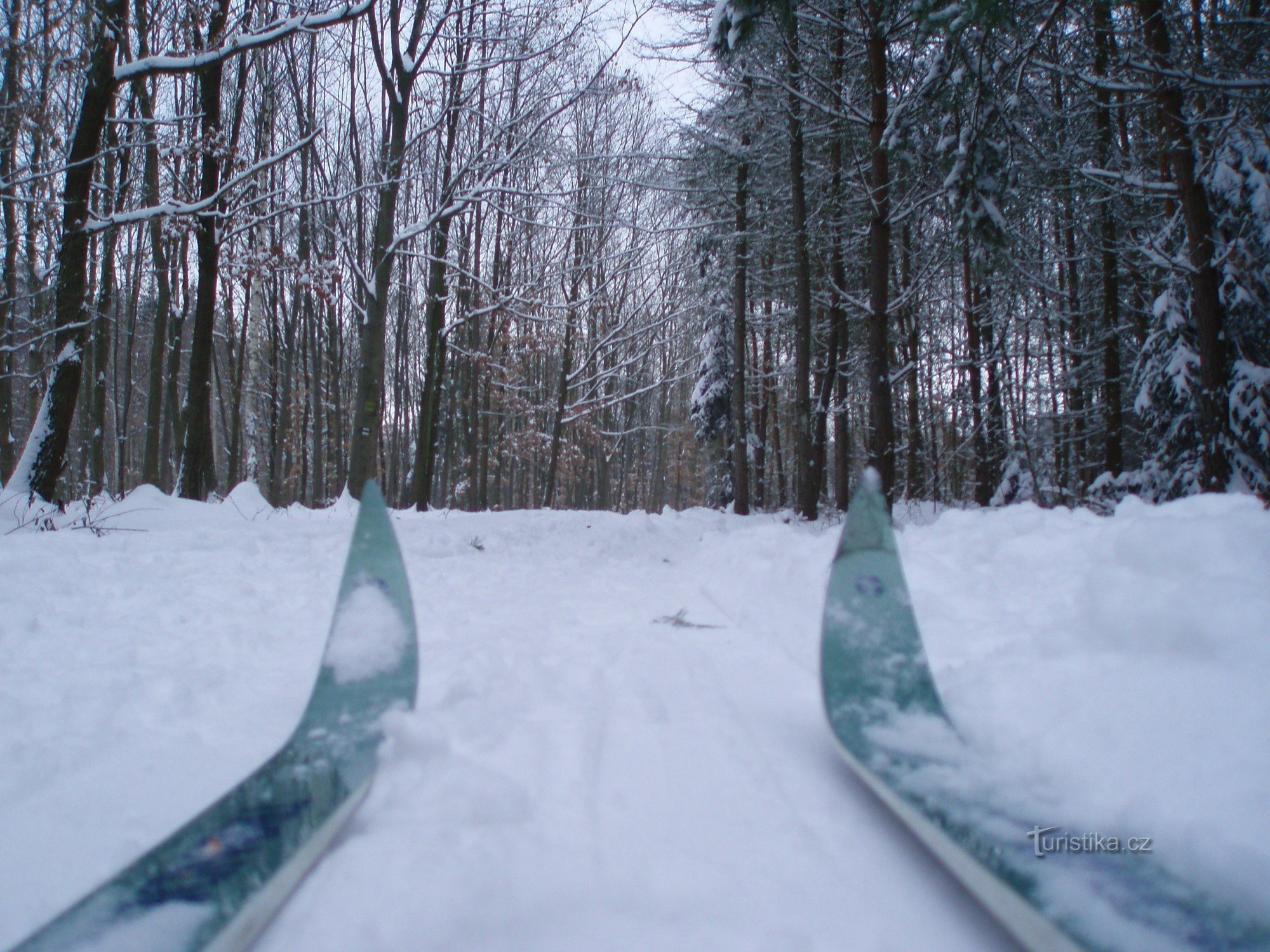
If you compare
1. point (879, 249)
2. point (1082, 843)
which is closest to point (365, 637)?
Answer: point (1082, 843)

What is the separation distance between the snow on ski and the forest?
707cm

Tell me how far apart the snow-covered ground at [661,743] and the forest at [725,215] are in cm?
543

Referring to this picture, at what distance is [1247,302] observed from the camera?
7.66 meters

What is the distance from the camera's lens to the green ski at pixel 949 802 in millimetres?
1129

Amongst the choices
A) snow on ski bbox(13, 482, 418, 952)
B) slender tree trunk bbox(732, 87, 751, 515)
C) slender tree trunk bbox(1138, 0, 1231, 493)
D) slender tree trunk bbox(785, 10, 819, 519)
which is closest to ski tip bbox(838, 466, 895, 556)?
snow on ski bbox(13, 482, 418, 952)

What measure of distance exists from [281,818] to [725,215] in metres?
14.8

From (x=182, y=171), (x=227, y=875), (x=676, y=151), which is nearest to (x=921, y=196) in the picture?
(x=676, y=151)

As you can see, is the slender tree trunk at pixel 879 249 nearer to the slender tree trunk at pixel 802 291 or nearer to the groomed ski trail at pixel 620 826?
the slender tree trunk at pixel 802 291

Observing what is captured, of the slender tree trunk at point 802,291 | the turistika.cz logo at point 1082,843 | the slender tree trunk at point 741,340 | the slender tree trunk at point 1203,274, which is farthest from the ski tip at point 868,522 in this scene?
the slender tree trunk at point 741,340

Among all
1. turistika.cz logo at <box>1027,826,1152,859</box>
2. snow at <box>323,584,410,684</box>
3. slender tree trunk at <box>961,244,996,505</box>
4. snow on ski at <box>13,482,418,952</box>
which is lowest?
turistika.cz logo at <box>1027,826,1152,859</box>

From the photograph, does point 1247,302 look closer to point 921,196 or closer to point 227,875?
point 921,196

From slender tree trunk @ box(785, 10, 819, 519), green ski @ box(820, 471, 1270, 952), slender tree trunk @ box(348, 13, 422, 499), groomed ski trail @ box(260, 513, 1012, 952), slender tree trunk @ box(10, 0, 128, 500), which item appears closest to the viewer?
green ski @ box(820, 471, 1270, 952)

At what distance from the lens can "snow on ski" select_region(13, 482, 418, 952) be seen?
3.77 ft

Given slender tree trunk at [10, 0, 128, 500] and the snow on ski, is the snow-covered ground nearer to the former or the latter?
the snow on ski
